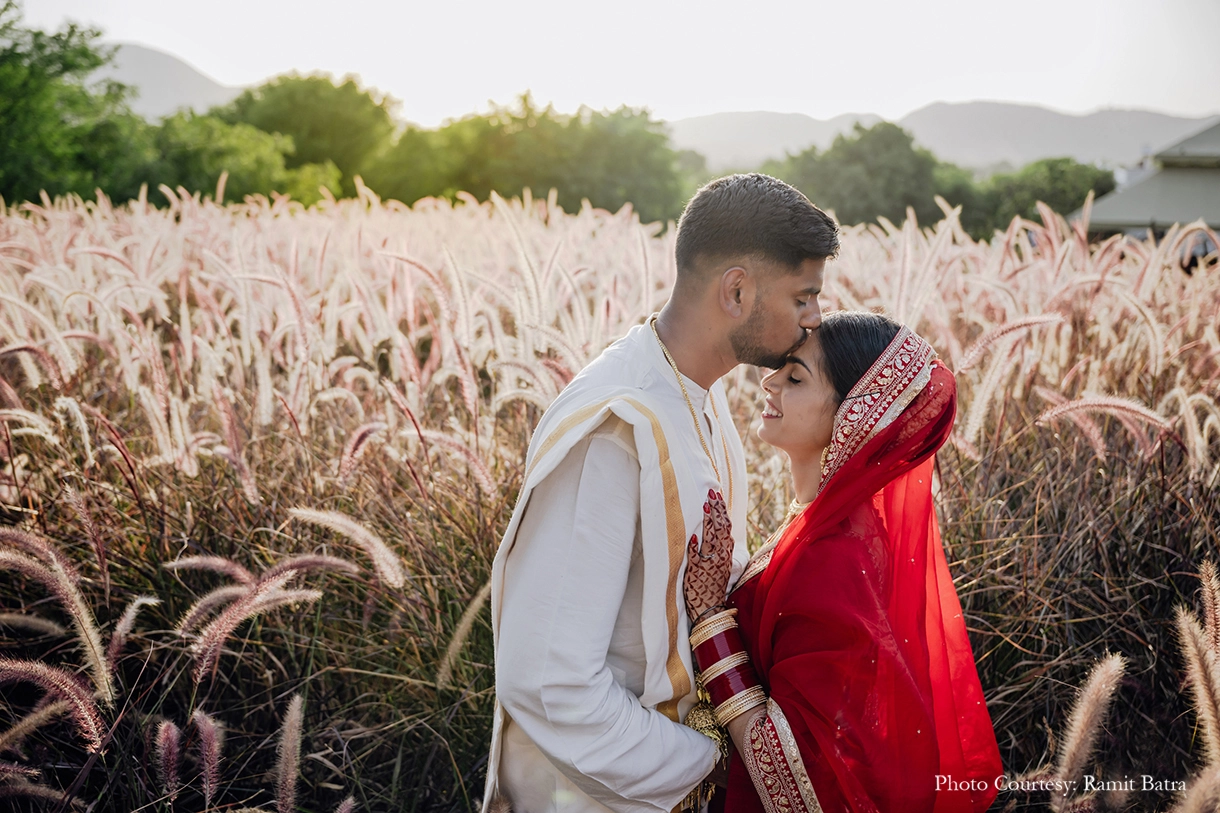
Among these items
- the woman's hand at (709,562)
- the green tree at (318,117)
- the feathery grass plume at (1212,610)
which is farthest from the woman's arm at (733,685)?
the green tree at (318,117)

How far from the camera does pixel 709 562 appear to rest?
1737mm

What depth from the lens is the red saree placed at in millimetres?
1681

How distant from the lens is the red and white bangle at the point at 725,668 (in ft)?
5.74

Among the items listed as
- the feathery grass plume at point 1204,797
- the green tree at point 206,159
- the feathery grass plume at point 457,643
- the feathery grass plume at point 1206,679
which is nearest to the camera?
the feathery grass plume at point 1204,797

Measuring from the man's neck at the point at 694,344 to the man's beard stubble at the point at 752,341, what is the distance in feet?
0.06

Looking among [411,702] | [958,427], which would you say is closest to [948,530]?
[958,427]

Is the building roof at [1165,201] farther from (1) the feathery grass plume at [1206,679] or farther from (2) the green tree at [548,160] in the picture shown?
(1) the feathery grass plume at [1206,679]

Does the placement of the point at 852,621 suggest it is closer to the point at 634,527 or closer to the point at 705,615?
the point at 705,615

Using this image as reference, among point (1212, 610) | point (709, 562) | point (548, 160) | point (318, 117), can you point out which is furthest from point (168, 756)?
point (318, 117)

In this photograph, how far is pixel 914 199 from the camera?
109ft

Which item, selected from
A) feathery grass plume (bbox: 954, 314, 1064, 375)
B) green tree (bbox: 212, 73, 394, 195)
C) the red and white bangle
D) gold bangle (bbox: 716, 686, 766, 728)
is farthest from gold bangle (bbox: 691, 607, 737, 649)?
green tree (bbox: 212, 73, 394, 195)

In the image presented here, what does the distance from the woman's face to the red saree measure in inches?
3.3

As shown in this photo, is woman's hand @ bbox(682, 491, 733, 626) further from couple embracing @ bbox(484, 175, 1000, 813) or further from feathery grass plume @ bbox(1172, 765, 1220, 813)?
feathery grass plume @ bbox(1172, 765, 1220, 813)

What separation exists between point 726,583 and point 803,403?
46 cm
